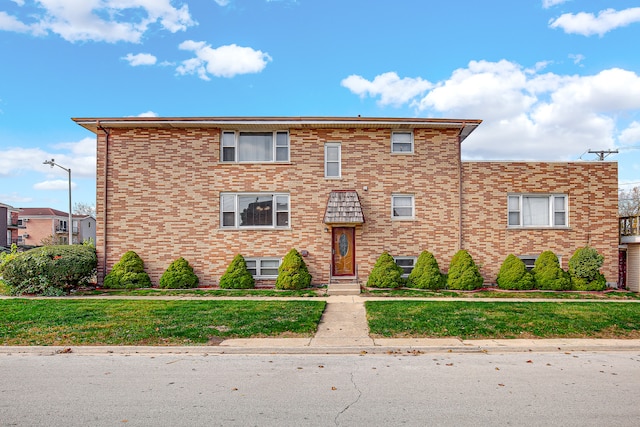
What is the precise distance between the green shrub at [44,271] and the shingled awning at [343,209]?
950 cm

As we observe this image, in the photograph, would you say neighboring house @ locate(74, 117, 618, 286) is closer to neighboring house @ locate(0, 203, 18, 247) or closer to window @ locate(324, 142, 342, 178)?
window @ locate(324, 142, 342, 178)

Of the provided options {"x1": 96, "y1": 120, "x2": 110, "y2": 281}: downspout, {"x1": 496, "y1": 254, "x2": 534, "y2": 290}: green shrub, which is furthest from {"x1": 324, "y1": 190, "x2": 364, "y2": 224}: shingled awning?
{"x1": 96, "y1": 120, "x2": 110, "y2": 281}: downspout

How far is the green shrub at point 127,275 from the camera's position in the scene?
56.5 ft

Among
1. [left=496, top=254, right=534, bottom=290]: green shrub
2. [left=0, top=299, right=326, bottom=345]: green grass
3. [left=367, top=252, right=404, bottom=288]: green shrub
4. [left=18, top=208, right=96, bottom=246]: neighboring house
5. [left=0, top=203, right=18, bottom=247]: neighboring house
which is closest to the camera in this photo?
[left=0, top=299, right=326, bottom=345]: green grass

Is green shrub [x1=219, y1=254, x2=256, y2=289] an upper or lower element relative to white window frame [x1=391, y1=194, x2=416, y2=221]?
lower

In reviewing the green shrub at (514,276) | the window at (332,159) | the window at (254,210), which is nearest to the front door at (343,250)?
the window at (254,210)

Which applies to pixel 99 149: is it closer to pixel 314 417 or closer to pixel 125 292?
pixel 125 292

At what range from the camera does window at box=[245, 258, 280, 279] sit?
18125mm

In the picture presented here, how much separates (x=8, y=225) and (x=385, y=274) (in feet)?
187

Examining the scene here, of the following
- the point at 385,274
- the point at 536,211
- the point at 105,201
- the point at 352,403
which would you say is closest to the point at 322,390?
the point at 352,403

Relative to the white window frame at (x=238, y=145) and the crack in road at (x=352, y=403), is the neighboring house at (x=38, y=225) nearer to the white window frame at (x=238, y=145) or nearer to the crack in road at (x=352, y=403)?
the white window frame at (x=238, y=145)

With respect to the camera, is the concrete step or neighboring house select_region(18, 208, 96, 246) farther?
neighboring house select_region(18, 208, 96, 246)

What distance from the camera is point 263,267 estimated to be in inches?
715

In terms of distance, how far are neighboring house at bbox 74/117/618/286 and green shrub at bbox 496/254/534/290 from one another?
674 millimetres
